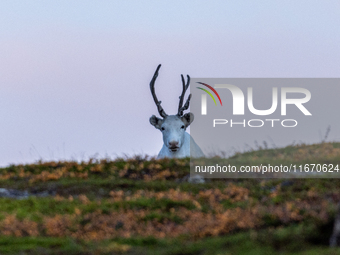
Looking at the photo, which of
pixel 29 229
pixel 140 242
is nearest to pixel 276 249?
pixel 140 242

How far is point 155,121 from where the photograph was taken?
2650 cm

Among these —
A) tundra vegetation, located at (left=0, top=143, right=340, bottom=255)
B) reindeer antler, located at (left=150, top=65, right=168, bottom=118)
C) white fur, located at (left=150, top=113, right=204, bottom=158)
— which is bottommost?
tundra vegetation, located at (left=0, top=143, right=340, bottom=255)

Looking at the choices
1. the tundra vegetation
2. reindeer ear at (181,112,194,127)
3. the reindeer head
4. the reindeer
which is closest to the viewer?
the tundra vegetation

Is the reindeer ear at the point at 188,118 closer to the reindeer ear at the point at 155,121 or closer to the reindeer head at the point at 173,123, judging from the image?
the reindeer head at the point at 173,123

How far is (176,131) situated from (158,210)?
432 inches

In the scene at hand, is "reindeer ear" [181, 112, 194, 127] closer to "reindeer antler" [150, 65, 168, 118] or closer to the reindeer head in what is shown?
the reindeer head

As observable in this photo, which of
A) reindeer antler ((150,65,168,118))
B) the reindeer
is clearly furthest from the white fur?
reindeer antler ((150,65,168,118))

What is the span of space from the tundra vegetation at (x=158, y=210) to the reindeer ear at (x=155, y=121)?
550cm

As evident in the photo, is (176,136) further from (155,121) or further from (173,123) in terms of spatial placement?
(155,121)

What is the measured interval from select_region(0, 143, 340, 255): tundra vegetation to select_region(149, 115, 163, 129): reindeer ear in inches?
216

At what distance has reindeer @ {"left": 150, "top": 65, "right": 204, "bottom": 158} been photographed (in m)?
25.0

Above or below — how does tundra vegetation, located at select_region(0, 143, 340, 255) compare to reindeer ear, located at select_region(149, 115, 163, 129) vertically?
below

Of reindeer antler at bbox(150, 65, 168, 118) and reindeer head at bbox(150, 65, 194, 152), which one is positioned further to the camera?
reindeer antler at bbox(150, 65, 168, 118)

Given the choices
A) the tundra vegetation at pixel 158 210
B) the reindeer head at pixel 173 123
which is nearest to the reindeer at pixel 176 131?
the reindeer head at pixel 173 123
